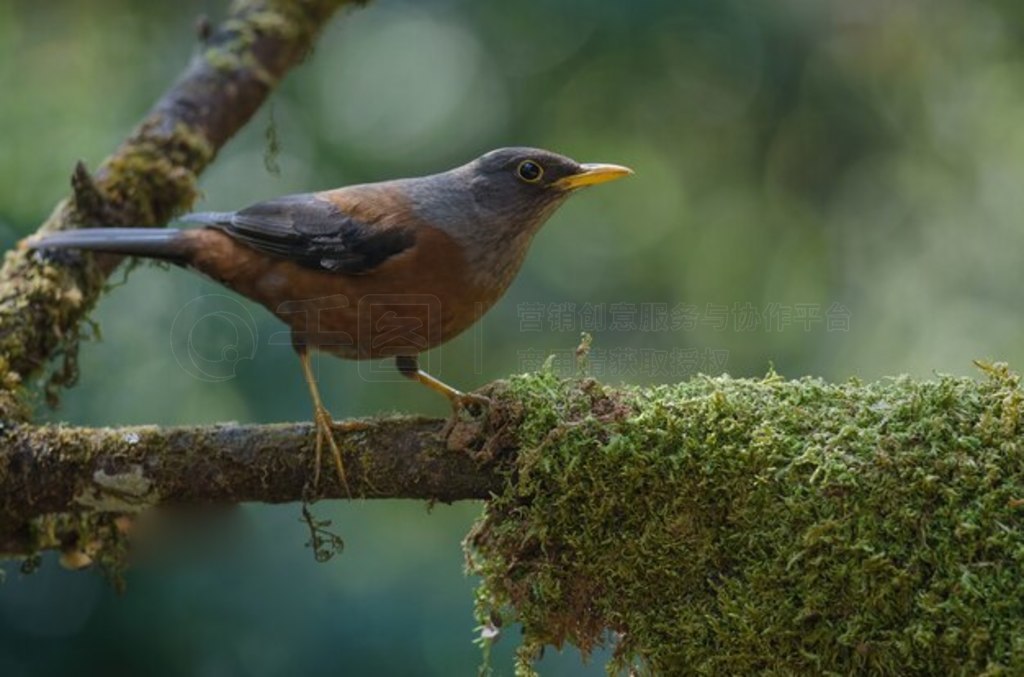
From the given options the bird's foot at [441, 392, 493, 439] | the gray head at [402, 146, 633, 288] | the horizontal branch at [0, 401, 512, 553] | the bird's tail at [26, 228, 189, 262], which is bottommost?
the horizontal branch at [0, 401, 512, 553]

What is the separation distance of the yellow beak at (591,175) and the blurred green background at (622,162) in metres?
2.33

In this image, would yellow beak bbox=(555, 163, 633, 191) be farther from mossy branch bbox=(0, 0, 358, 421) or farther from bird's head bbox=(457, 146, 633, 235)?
mossy branch bbox=(0, 0, 358, 421)

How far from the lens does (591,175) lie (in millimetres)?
4664

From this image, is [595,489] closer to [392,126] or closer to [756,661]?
[756,661]

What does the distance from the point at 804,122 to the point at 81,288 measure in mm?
5499

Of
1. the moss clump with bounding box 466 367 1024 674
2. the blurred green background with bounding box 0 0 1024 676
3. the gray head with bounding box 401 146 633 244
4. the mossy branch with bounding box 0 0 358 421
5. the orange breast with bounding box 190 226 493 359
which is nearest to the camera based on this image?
the moss clump with bounding box 466 367 1024 674

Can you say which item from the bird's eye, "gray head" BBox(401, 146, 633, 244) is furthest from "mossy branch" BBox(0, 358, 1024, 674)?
the bird's eye

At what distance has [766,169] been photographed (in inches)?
334

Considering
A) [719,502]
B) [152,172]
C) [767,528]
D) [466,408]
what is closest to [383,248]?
[466,408]

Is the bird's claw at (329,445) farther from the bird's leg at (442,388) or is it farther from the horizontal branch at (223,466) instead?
the bird's leg at (442,388)

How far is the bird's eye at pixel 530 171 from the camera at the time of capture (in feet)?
15.7

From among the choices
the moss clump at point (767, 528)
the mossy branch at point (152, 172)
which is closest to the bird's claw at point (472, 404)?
the moss clump at point (767, 528)

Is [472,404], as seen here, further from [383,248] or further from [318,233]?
[318,233]

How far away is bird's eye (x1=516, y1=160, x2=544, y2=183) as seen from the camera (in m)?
4.80
